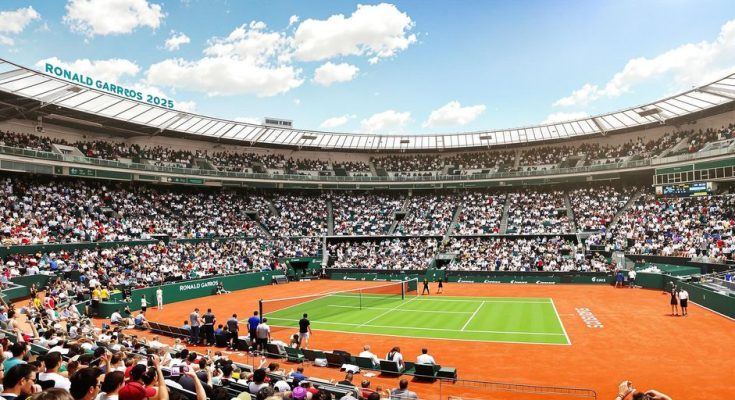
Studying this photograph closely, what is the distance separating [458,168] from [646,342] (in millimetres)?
47807

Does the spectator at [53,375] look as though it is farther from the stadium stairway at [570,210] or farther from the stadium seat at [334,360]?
the stadium stairway at [570,210]

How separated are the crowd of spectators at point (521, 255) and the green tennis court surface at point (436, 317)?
11602mm

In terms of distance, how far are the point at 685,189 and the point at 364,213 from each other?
121 ft

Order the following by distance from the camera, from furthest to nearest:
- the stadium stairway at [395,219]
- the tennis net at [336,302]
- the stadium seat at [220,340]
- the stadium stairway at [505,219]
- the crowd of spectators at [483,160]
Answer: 1. the crowd of spectators at [483,160]
2. the stadium stairway at [395,219]
3. the stadium stairway at [505,219]
4. the tennis net at [336,302]
5. the stadium seat at [220,340]

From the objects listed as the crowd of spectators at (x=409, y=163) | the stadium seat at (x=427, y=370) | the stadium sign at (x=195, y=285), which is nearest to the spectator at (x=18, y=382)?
the stadium seat at (x=427, y=370)

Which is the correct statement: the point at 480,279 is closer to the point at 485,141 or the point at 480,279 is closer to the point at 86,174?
the point at 485,141

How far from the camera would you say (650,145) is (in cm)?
5369

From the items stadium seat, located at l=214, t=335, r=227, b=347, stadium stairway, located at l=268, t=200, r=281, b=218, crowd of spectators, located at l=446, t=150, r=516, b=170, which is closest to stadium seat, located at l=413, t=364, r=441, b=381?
stadium seat, located at l=214, t=335, r=227, b=347

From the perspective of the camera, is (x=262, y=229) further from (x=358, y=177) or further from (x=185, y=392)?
(x=185, y=392)

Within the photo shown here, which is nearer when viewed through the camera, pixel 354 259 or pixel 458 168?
pixel 354 259

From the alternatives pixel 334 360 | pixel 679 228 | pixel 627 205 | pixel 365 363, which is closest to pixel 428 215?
pixel 627 205

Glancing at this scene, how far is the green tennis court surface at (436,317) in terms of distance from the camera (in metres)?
24.0

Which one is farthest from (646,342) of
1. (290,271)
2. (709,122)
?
(709,122)

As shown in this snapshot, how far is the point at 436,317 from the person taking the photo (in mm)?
28562
